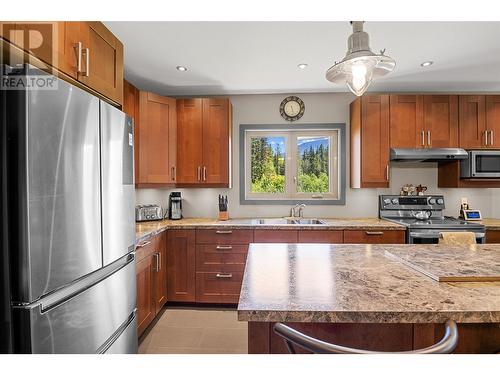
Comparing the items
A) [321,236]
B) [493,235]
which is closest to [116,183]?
[321,236]

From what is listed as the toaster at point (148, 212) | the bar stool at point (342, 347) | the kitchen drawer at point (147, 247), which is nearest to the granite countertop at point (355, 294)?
the bar stool at point (342, 347)

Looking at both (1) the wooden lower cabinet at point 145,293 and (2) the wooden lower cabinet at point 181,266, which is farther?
(2) the wooden lower cabinet at point 181,266

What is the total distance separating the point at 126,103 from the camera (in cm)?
278

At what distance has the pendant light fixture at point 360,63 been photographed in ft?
4.68

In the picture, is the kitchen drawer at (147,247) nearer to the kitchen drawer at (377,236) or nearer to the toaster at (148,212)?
the toaster at (148,212)

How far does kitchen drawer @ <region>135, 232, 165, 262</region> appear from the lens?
7.37ft

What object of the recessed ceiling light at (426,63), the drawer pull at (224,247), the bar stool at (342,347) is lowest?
the drawer pull at (224,247)

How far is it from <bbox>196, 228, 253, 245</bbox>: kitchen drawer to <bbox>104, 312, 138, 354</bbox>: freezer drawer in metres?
1.20

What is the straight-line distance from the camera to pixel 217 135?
10.8ft

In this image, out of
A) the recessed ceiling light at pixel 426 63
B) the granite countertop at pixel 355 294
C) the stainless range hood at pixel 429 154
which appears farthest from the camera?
the stainless range hood at pixel 429 154

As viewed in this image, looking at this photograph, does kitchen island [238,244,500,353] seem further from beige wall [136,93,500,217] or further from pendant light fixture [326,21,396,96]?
beige wall [136,93,500,217]

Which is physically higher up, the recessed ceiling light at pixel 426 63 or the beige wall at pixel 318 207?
the recessed ceiling light at pixel 426 63

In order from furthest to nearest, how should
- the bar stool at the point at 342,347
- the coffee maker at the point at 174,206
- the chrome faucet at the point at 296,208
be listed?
1. the chrome faucet at the point at 296,208
2. the coffee maker at the point at 174,206
3. the bar stool at the point at 342,347
